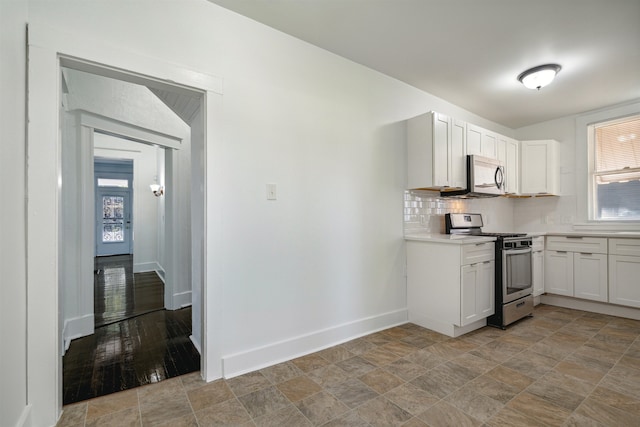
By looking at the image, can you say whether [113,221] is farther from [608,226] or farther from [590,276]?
[608,226]

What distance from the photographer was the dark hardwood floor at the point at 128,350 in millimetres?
2025

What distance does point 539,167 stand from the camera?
14.1 feet

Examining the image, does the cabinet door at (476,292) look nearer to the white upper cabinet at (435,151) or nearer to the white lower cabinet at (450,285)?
the white lower cabinet at (450,285)

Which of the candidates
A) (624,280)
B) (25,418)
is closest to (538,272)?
(624,280)

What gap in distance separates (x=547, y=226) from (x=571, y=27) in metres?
3.18

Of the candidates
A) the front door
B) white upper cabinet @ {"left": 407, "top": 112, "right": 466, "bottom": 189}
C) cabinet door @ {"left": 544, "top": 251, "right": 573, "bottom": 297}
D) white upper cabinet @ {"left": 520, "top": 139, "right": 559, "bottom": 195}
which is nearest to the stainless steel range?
white upper cabinet @ {"left": 407, "top": 112, "right": 466, "bottom": 189}

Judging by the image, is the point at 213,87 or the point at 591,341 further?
the point at 591,341

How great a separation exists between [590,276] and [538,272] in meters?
0.52

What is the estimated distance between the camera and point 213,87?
6.83ft

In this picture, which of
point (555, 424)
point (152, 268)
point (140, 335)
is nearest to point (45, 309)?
point (140, 335)

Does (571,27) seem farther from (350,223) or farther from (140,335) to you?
(140,335)

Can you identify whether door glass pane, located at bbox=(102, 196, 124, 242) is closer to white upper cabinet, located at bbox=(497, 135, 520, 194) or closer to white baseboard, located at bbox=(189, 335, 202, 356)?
white baseboard, located at bbox=(189, 335, 202, 356)

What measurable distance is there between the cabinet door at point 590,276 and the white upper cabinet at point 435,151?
1925mm

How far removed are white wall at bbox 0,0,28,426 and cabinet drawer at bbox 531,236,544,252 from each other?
4.69m
